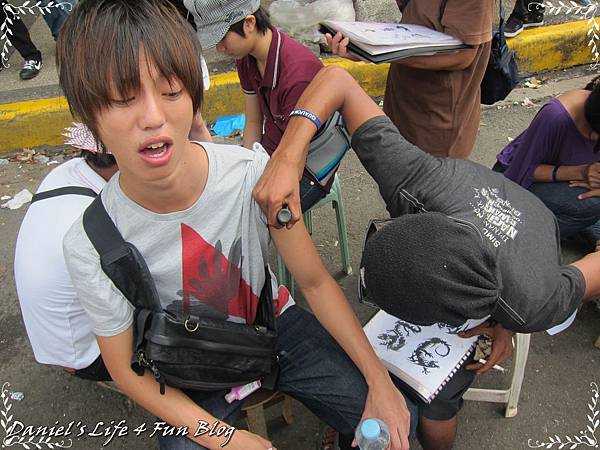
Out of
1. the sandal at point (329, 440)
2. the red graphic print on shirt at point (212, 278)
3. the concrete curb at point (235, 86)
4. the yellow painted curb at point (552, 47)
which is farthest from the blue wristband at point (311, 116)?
the yellow painted curb at point (552, 47)

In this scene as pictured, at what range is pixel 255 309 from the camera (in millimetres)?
1642

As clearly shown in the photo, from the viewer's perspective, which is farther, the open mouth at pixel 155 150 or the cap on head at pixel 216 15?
the cap on head at pixel 216 15

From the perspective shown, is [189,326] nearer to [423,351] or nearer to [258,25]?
[423,351]

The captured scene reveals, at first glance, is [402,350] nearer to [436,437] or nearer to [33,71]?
[436,437]

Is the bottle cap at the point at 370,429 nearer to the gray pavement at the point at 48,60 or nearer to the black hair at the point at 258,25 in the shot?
the black hair at the point at 258,25

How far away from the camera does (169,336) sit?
4.33 ft

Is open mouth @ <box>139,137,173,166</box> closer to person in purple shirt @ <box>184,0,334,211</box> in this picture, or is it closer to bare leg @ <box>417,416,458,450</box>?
person in purple shirt @ <box>184,0,334,211</box>

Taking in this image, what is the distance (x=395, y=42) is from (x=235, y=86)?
217cm

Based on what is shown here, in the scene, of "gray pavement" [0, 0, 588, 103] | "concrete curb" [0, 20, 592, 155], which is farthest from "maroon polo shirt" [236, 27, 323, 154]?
"gray pavement" [0, 0, 588, 103]

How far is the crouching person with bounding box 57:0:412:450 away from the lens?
117 cm

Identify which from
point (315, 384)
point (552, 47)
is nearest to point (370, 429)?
point (315, 384)

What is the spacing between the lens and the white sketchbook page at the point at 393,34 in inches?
75.5

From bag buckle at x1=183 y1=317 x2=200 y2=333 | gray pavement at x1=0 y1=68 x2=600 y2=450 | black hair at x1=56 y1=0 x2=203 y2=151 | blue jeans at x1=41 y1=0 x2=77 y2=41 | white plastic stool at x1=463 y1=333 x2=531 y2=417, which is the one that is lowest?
gray pavement at x1=0 y1=68 x2=600 y2=450

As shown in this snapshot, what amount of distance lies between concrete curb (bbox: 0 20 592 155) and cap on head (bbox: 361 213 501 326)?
2841 millimetres
